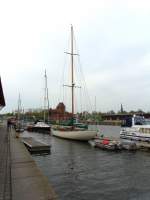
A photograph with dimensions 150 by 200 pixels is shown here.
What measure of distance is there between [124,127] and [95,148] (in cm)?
1000

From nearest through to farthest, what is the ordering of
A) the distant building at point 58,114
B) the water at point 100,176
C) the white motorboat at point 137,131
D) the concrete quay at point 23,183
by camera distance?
1. the concrete quay at point 23,183
2. the water at point 100,176
3. the white motorboat at point 137,131
4. the distant building at point 58,114

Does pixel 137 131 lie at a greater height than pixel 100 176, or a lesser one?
greater

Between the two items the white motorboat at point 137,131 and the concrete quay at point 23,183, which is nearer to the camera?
the concrete quay at point 23,183

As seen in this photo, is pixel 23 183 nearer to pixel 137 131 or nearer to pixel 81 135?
pixel 137 131

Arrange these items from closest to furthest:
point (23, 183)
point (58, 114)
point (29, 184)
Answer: point (29, 184) < point (23, 183) < point (58, 114)

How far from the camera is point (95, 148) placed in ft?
112

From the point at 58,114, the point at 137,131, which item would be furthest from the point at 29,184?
the point at 58,114

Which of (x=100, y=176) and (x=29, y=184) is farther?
(x=100, y=176)

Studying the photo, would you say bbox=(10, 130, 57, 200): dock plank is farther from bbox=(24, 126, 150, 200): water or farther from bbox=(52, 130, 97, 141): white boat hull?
bbox=(52, 130, 97, 141): white boat hull

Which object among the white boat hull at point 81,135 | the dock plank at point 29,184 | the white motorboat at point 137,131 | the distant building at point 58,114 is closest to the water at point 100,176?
the dock plank at point 29,184

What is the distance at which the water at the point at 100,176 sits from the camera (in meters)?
14.4

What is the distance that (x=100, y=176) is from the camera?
1864cm

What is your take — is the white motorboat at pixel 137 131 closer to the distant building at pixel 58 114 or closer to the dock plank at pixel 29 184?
the dock plank at pixel 29 184

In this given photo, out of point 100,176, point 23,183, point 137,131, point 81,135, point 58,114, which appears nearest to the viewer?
point 23,183
